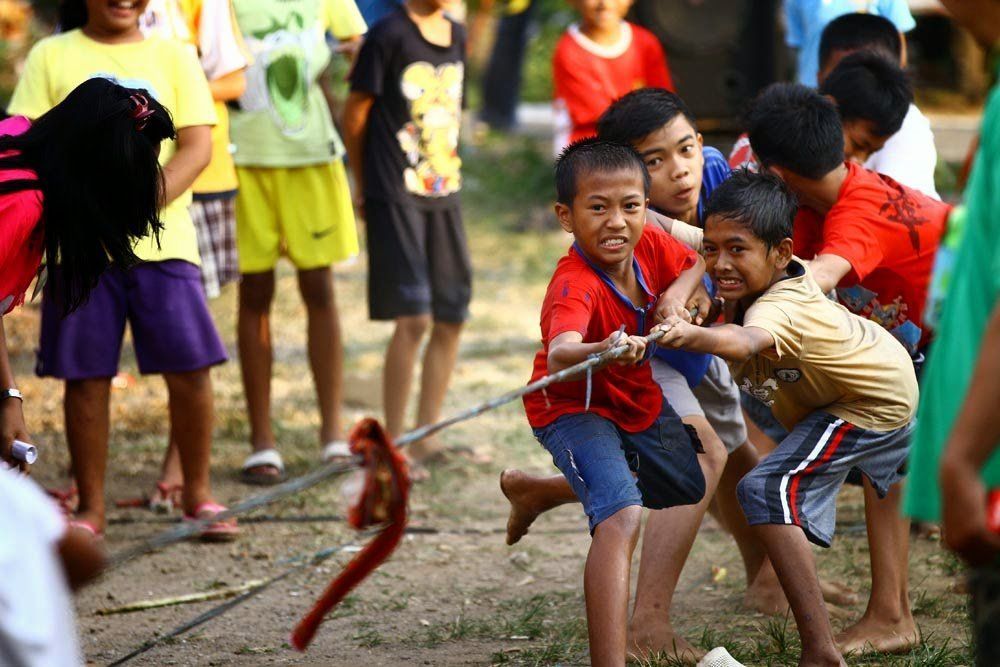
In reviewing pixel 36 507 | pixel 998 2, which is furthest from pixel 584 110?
pixel 36 507

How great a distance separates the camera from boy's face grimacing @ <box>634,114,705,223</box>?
3.87 metres

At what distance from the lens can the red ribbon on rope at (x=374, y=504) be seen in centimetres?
270

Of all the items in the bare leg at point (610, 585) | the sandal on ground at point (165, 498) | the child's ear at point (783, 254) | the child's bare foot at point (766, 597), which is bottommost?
the sandal on ground at point (165, 498)

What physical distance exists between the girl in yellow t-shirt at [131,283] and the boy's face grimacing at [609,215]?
1501 millimetres

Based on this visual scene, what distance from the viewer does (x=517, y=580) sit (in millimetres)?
4410

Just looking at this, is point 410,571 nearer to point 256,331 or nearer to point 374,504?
point 256,331

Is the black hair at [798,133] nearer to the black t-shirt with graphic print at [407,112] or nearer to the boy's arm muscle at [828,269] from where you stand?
the boy's arm muscle at [828,269]

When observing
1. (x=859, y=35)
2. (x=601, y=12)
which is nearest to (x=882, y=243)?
(x=859, y=35)

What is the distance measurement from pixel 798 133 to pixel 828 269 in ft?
1.45

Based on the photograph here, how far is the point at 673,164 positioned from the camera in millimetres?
3871

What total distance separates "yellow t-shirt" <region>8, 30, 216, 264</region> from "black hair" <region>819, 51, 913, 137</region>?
198cm

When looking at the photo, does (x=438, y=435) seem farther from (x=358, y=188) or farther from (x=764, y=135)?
(x=764, y=135)

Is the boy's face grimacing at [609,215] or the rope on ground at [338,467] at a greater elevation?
the boy's face grimacing at [609,215]

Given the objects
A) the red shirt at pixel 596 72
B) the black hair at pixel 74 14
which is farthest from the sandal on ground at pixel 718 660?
the red shirt at pixel 596 72
